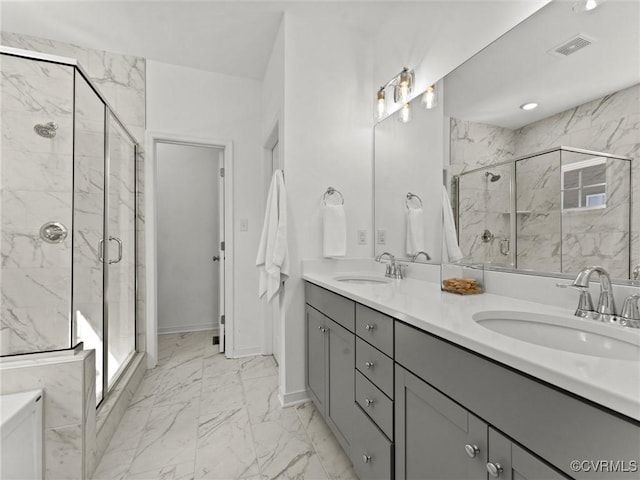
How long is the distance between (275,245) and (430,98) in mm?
1270

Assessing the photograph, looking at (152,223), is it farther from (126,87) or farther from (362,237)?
(362,237)

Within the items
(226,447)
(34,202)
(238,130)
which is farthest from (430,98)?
(226,447)

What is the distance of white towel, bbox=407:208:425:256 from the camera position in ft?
6.00

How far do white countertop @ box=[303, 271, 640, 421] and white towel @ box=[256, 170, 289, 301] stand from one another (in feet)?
2.05

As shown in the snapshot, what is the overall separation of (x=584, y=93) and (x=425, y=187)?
2.80 feet

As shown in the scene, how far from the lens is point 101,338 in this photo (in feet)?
5.98

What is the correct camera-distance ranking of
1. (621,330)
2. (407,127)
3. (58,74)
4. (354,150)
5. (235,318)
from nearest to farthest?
1. (621,330)
2. (58,74)
3. (407,127)
4. (354,150)
5. (235,318)

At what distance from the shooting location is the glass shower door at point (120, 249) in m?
2.01

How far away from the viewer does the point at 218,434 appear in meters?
1.71

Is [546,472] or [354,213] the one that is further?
[354,213]

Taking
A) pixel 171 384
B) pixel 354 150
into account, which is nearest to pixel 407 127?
pixel 354 150

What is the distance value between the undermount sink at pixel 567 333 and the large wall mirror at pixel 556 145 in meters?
0.22

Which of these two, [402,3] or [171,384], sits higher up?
[402,3]

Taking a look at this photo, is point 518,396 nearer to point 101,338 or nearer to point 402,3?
point 101,338
